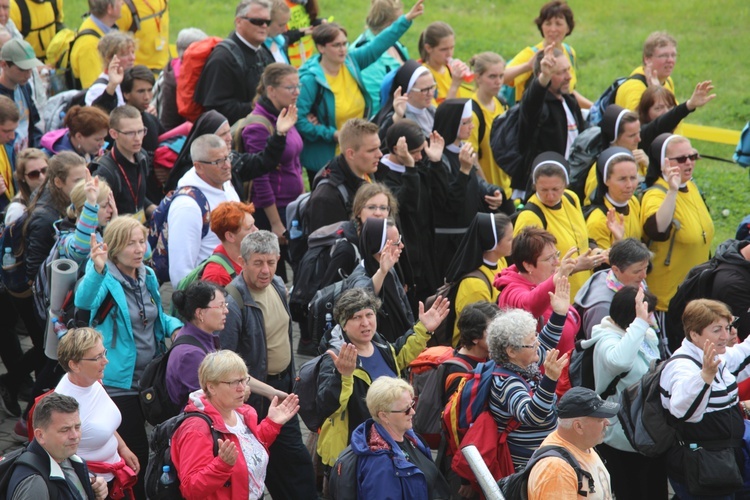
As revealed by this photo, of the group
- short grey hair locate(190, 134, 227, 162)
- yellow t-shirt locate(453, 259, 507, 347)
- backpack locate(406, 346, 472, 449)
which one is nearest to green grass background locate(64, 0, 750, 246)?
yellow t-shirt locate(453, 259, 507, 347)

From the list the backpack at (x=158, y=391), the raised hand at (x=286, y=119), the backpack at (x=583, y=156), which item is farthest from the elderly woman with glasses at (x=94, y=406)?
the backpack at (x=583, y=156)

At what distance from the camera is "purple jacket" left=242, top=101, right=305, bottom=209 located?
943 cm

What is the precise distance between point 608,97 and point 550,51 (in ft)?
5.10

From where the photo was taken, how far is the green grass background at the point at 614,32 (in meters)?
16.5

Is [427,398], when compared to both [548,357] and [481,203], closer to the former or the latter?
[548,357]

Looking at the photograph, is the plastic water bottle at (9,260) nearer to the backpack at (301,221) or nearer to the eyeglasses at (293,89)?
the backpack at (301,221)

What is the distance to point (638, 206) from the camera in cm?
919

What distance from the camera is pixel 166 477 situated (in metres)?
5.75

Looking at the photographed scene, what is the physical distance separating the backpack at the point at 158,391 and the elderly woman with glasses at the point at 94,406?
0.61 ft

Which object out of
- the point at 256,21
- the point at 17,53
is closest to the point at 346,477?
the point at 17,53

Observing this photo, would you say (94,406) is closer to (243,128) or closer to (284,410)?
(284,410)

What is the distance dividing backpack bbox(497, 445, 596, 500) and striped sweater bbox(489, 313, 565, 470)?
516 millimetres

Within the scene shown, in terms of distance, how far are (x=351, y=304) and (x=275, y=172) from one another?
340 centimetres

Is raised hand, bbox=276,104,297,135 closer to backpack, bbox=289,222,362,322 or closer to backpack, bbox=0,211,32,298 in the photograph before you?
backpack, bbox=289,222,362,322
